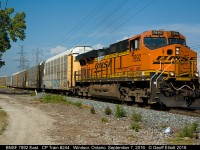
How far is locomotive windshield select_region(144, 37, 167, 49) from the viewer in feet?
54.8

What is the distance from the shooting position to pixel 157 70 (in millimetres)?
16016

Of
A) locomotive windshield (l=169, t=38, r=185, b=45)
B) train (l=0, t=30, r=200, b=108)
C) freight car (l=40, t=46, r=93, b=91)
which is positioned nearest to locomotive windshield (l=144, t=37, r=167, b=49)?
train (l=0, t=30, r=200, b=108)

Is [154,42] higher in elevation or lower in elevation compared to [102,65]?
higher

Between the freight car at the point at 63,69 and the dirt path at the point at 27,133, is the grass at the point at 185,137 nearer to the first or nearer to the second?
the dirt path at the point at 27,133

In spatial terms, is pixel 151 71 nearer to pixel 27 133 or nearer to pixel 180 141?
pixel 180 141

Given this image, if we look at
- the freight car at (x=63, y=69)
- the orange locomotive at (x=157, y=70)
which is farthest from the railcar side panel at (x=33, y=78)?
the orange locomotive at (x=157, y=70)

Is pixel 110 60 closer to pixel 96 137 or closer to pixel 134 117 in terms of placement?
pixel 134 117

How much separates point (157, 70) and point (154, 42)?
5.39ft

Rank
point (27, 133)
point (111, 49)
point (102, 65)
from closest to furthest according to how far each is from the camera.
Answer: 1. point (27, 133)
2. point (111, 49)
3. point (102, 65)

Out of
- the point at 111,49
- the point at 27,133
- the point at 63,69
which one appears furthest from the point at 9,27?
the point at 27,133

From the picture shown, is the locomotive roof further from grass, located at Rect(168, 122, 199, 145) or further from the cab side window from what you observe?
grass, located at Rect(168, 122, 199, 145)

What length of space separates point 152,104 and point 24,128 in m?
8.34

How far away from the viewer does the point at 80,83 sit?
27609mm

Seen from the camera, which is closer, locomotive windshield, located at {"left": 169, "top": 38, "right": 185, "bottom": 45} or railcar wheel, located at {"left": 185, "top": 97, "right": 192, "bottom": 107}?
railcar wheel, located at {"left": 185, "top": 97, "right": 192, "bottom": 107}
